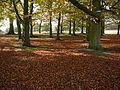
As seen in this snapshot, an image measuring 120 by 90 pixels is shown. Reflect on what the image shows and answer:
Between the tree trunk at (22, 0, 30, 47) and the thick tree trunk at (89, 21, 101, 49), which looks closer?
the thick tree trunk at (89, 21, 101, 49)

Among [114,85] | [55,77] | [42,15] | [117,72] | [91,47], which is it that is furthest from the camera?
[91,47]

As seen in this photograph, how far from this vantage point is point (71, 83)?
16.5 feet

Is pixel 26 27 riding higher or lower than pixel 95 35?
higher

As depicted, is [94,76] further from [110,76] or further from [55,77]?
[55,77]

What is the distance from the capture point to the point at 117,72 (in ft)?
20.6

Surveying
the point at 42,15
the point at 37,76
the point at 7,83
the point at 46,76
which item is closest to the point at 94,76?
the point at 46,76

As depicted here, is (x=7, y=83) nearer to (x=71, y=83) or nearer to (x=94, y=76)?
(x=71, y=83)

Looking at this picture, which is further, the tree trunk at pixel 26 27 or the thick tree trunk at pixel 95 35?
the tree trunk at pixel 26 27

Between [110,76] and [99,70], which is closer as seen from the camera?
[110,76]

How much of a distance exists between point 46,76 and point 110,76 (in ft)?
9.56

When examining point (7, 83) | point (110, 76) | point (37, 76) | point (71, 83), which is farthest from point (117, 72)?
point (7, 83)

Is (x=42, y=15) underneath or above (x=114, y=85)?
above

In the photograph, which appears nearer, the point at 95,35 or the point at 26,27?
the point at 95,35

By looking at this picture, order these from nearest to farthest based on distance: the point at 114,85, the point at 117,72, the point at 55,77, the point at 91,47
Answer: the point at 114,85 < the point at 55,77 < the point at 117,72 < the point at 91,47
